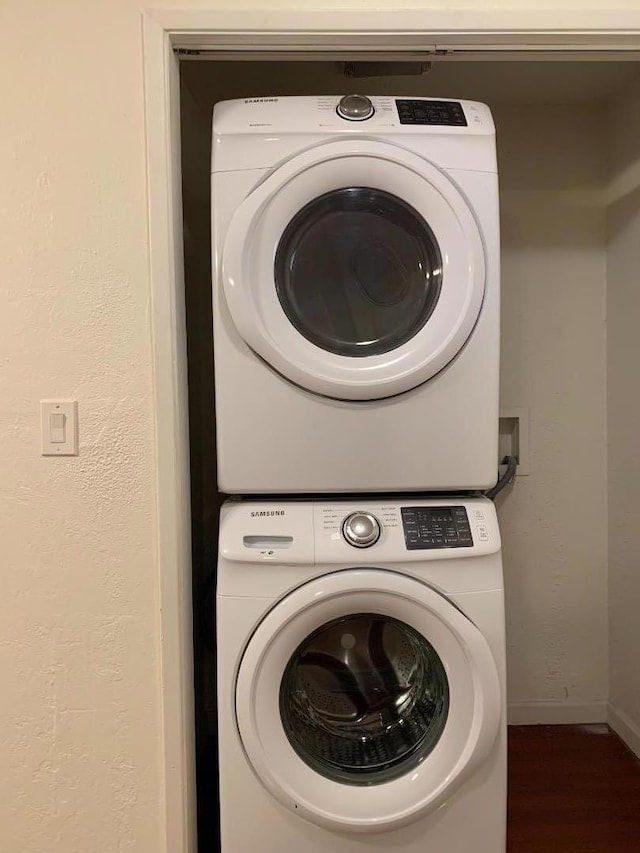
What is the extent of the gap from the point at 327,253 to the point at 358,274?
83mm

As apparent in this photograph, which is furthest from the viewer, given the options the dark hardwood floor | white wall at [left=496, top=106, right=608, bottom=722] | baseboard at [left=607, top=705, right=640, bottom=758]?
white wall at [left=496, top=106, right=608, bottom=722]

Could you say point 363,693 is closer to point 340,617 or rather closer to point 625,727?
point 340,617

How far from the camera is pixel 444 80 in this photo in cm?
196

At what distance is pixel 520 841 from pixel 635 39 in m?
1.89

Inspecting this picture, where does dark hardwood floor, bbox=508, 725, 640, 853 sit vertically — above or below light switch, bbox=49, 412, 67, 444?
below

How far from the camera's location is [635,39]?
137cm

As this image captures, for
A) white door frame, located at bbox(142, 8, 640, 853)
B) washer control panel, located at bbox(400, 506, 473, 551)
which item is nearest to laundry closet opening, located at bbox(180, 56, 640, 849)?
white door frame, located at bbox(142, 8, 640, 853)

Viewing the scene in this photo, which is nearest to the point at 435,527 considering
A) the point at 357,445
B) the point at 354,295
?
the point at 357,445

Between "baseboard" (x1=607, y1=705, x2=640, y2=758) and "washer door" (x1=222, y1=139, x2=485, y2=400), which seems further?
"baseboard" (x1=607, y1=705, x2=640, y2=758)

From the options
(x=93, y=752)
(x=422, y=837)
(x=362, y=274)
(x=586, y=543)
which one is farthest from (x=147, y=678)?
(x=586, y=543)

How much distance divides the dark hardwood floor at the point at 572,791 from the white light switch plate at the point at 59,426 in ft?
4.77

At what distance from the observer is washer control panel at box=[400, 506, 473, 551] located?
1376 millimetres

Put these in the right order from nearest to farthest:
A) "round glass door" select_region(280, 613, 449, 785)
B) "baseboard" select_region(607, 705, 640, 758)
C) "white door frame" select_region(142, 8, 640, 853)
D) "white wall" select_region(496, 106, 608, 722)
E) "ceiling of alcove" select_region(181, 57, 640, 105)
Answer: "white door frame" select_region(142, 8, 640, 853)
"round glass door" select_region(280, 613, 449, 785)
"ceiling of alcove" select_region(181, 57, 640, 105)
"baseboard" select_region(607, 705, 640, 758)
"white wall" select_region(496, 106, 608, 722)

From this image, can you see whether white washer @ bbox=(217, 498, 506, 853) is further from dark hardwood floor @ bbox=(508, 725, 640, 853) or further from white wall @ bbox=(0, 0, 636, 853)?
dark hardwood floor @ bbox=(508, 725, 640, 853)
